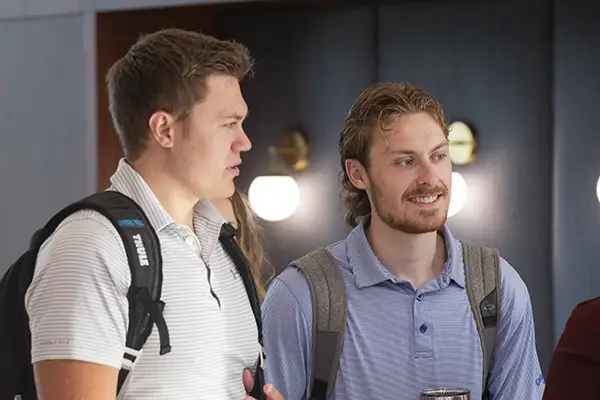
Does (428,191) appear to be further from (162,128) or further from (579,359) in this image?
(579,359)

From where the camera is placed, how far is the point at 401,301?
2336 mm

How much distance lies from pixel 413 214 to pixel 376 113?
0.24m

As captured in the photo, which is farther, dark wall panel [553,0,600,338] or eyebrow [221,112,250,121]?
dark wall panel [553,0,600,338]

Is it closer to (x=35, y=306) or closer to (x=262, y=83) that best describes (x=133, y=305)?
(x=35, y=306)

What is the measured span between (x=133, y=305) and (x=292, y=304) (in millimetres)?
733

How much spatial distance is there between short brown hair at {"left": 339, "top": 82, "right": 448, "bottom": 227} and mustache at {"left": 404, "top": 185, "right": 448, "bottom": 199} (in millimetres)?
153

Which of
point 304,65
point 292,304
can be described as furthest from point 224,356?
point 304,65

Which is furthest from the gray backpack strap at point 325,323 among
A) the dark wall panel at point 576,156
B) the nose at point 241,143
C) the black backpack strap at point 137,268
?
the dark wall panel at point 576,156

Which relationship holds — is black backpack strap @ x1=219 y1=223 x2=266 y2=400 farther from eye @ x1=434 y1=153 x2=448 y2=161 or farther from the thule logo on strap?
eye @ x1=434 y1=153 x2=448 y2=161

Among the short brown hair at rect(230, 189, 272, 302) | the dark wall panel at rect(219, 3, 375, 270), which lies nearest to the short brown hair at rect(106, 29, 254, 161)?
the short brown hair at rect(230, 189, 272, 302)

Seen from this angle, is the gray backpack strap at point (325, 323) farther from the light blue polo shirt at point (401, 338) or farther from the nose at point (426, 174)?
the nose at point (426, 174)

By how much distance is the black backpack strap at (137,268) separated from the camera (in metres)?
1.62

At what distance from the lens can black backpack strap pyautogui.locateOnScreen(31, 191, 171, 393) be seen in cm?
162

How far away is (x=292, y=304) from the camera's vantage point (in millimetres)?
2307
